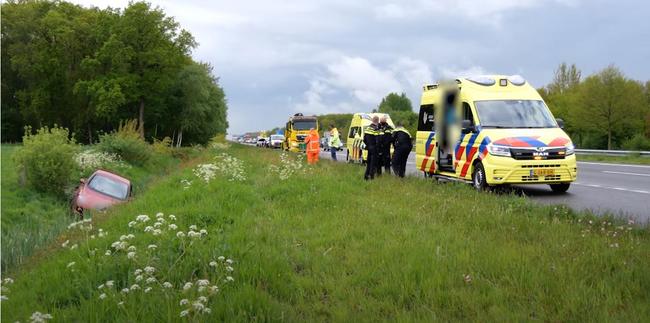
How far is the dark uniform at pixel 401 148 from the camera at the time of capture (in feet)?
51.1

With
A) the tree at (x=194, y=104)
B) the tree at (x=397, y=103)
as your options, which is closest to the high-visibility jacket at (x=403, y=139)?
the tree at (x=194, y=104)

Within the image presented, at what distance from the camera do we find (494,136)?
12109 millimetres

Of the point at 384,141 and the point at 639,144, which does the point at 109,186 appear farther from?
the point at 639,144

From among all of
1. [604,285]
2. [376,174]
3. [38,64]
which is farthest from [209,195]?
[38,64]

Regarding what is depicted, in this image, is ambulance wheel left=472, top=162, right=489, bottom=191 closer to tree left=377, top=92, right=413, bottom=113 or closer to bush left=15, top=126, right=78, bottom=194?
bush left=15, top=126, right=78, bottom=194

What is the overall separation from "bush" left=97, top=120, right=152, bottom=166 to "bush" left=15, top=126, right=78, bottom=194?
361 inches

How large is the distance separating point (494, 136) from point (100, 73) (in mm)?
47451

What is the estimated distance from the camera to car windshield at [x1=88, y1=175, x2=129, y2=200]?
15.0m

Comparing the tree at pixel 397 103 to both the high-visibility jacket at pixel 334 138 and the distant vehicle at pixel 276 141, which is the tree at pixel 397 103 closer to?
the distant vehicle at pixel 276 141

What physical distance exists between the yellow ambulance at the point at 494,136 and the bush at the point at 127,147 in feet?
59.9

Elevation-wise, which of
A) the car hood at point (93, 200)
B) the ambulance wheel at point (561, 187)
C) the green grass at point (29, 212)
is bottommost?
the green grass at point (29, 212)

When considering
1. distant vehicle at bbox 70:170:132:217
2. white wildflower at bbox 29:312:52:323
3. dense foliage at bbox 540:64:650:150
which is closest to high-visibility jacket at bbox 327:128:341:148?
distant vehicle at bbox 70:170:132:217

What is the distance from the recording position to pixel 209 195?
11523 mm

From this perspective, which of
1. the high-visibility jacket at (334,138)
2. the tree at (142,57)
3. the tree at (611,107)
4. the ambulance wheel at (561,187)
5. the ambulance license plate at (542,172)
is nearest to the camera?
the ambulance license plate at (542,172)
